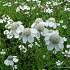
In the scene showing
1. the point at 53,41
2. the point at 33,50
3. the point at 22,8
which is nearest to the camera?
the point at 53,41

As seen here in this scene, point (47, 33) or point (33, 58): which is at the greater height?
point (47, 33)

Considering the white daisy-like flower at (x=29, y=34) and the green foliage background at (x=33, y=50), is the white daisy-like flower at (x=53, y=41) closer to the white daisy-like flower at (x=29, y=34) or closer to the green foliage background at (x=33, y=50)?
the white daisy-like flower at (x=29, y=34)

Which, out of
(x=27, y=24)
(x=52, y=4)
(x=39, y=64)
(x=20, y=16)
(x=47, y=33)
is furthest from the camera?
(x=52, y=4)

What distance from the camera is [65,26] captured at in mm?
3781

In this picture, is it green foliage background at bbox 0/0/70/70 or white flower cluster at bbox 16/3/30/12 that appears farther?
white flower cluster at bbox 16/3/30/12

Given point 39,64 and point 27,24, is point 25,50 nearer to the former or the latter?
point 39,64

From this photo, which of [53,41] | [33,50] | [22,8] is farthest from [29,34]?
[22,8]

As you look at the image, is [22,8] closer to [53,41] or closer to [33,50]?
[33,50]

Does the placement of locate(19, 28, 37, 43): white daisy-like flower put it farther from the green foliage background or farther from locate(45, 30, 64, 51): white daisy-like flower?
the green foliage background

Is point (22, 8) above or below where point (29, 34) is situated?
below

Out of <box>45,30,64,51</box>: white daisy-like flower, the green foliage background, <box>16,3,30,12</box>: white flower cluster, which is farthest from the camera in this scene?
<box>16,3,30,12</box>: white flower cluster

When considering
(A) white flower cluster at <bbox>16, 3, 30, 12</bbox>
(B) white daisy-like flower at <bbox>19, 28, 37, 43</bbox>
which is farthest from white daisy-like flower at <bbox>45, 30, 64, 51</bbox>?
(A) white flower cluster at <bbox>16, 3, 30, 12</bbox>

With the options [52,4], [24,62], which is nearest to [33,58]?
[24,62]

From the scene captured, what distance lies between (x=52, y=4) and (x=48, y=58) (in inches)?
79.1
